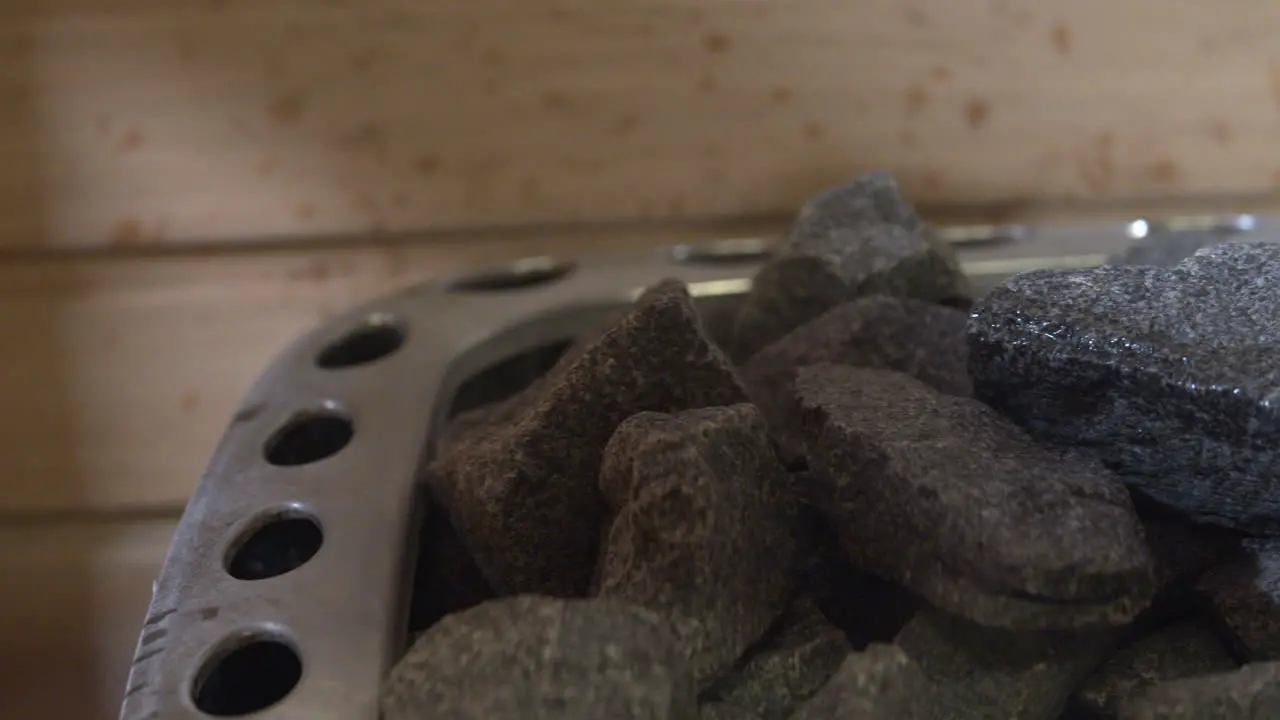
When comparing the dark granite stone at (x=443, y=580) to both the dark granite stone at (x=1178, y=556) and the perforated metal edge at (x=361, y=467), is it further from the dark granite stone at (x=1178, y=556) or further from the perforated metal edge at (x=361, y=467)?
the dark granite stone at (x=1178, y=556)

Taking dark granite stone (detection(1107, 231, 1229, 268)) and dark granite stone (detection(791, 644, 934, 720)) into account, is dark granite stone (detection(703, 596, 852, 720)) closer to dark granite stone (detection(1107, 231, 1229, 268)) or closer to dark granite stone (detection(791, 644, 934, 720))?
dark granite stone (detection(791, 644, 934, 720))

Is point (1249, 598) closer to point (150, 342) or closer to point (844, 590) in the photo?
point (844, 590)

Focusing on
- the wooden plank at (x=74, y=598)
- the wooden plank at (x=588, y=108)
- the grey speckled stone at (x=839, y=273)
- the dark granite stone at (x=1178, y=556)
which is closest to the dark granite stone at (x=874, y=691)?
the dark granite stone at (x=1178, y=556)

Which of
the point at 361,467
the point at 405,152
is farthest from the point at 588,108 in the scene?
the point at 361,467

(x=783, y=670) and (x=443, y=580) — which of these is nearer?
(x=783, y=670)

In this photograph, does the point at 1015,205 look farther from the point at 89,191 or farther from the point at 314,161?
the point at 89,191

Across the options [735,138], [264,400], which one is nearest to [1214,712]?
[264,400]
